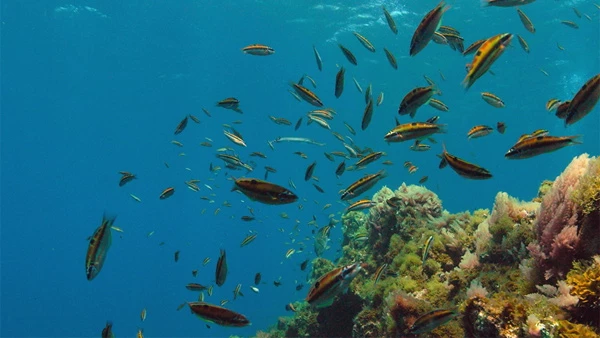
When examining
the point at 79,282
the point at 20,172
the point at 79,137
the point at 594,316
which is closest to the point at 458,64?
the point at 594,316

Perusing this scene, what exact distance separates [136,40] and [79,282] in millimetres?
Answer: 122421

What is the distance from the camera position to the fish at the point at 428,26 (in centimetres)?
337

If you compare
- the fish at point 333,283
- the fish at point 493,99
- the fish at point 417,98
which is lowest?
the fish at point 333,283

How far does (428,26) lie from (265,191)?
2233 millimetres

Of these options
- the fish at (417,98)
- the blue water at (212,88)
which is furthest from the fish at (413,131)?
the blue water at (212,88)


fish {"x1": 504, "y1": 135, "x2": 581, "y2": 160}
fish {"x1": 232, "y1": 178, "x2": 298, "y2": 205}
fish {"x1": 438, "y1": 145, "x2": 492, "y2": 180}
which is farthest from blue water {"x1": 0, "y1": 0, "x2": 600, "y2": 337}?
fish {"x1": 232, "y1": 178, "x2": 298, "y2": 205}

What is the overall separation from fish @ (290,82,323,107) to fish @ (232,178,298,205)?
2355 mm

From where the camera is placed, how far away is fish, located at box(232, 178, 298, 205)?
302 cm

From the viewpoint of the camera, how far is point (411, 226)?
751 cm

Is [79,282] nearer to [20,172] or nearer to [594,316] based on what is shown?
[20,172]

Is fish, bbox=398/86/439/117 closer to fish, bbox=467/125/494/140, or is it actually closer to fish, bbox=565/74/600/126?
fish, bbox=565/74/600/126

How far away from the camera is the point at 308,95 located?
5227mm

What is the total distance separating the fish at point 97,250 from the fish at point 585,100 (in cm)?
396

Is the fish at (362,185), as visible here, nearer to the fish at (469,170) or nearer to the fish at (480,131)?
the fish at (469,170)
